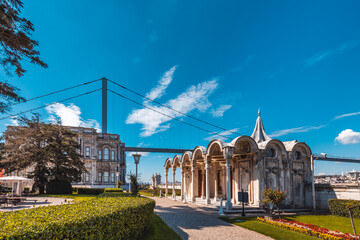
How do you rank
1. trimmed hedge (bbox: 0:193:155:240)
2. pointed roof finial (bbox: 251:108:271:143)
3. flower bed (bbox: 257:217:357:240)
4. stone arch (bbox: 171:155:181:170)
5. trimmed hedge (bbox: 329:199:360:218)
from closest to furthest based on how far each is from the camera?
1. trimmed hedge (bbox: 0:193:155:240)
2. flower bed (bbox: 257:217:357:240)
3. trimmed hedge (bbox: 329:199:360:218)
4. pointed roof finial (bbox: 251:108:271:143)
5. stone arch (bbox: 171:155:181:170)

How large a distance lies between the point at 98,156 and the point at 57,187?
987 inches

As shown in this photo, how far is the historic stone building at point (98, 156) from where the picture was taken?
170 feet

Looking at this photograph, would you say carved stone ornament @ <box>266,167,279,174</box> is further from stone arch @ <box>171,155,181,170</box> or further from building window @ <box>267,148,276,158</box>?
stone arch @ <box>171,155,181,170</box>

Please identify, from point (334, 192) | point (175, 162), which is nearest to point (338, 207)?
point (334, 192)

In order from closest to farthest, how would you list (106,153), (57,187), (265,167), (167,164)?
1. (265,167)
2. (57,187)
3. (167,164)
4. (106,153)

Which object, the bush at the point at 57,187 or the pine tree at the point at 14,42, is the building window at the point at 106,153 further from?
the pine tree at the point at 14,42

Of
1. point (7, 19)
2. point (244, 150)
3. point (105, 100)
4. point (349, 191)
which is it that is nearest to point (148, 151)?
point (105, 100)

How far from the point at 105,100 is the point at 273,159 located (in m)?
45.1

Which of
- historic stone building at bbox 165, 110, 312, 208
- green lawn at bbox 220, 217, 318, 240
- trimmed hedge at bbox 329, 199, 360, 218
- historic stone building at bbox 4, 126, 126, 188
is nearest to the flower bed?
green lawn at bbox 220, 217, 318, 240

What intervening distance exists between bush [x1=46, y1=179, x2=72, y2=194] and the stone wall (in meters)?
26.9

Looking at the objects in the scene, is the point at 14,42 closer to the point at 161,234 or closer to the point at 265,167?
the point at 161,234

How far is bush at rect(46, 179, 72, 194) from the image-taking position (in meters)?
29.1

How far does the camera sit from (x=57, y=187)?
2931 cm

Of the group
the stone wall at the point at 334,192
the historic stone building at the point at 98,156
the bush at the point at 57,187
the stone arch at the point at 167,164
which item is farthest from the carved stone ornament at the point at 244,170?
the historic stone building at the point at 98,156
